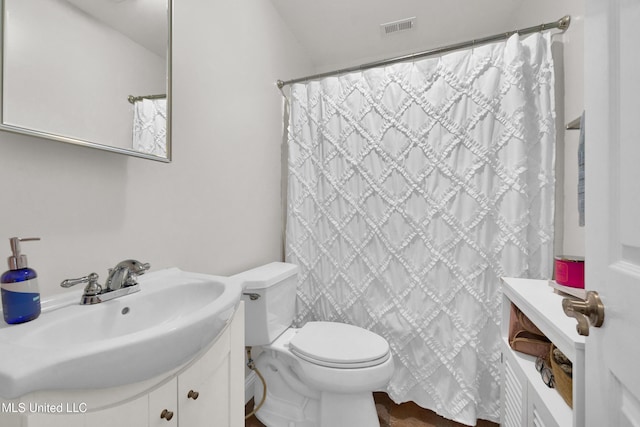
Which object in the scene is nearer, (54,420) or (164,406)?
(54,420)

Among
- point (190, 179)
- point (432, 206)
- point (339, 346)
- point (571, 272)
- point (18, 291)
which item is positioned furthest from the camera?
point (432, 206)

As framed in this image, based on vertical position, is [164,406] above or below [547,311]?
below

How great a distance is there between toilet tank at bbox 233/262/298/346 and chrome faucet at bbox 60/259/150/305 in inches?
18.1

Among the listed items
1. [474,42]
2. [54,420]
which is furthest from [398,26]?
[54,420]

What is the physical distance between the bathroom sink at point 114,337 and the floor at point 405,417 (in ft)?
3.32

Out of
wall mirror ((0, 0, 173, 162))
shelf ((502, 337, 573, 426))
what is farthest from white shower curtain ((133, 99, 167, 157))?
shelf ((502, 337, 573, 426))

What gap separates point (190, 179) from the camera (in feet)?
3.59

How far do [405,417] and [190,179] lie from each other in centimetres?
162

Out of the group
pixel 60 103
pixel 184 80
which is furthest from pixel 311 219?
pixel 60 103

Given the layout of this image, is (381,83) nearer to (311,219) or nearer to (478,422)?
(311,219)

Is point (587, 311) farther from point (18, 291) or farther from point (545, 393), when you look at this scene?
point (18, 291)

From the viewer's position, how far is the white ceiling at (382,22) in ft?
5.32

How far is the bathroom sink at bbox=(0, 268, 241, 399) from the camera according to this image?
0.38 meters

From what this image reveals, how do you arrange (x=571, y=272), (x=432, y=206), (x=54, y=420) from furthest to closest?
1. (x=432, y=206)
2. (x=571, y=272)
3. (x=54, y=420)
